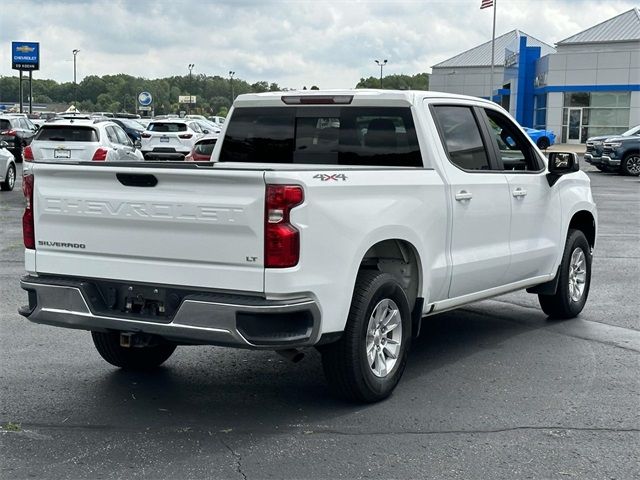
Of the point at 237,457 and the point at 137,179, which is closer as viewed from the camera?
the point at 237,457

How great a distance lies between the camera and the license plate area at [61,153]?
21.3m

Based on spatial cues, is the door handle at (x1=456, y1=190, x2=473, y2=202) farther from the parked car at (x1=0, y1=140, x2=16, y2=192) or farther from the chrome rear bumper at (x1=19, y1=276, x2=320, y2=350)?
the parked car at (x1=0, y1=140, x2=16, y2=192)

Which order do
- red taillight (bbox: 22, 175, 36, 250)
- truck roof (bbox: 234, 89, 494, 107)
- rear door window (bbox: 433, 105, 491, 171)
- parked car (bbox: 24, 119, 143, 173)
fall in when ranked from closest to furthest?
1. red taillight (bbox: 22, 175, 36, 250)
2. truck roof (bbox: 234, 89, 494, 107)
3. rear door window (bbox: 433, 105, 491, 171)
4. parked car (bbox: 24, 119, 143, 173)

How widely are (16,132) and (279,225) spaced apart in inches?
1284

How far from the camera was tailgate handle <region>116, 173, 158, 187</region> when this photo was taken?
5.46 metres

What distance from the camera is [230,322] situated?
204 inches

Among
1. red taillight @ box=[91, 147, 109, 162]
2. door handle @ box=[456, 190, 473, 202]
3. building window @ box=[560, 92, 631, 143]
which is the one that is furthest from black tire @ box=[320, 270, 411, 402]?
building window @ box=[560, 92, 631, 143]

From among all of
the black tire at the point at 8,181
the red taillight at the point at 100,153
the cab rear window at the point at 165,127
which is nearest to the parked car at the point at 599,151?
the cab rear window at the point at 165,127

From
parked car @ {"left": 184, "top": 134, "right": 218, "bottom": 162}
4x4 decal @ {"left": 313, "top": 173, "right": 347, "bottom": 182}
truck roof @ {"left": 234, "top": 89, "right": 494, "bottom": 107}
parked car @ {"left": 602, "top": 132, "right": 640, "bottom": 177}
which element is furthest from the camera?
parked car @ {"left": 602, "top": 132, "right": 640, "bottom": 177}

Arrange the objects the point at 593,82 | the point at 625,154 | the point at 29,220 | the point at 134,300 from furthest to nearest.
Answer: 1. the point at 593,82
2. the point at 625,154
3. the point at 29,220
4. the point at 134,300

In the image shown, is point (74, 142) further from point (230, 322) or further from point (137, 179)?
point (230, 322)

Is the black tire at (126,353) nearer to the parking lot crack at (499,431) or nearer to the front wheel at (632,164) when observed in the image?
the parking lot crack at (499,431)

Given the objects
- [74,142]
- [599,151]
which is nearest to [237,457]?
[74,142]

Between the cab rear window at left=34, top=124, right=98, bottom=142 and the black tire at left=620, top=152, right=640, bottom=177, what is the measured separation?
1814 cm
